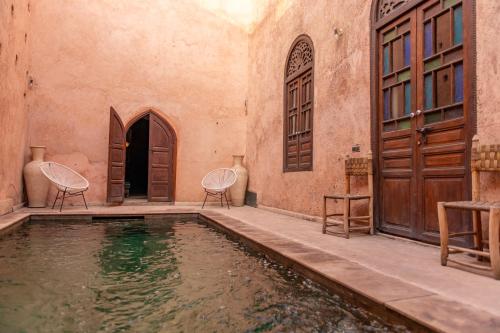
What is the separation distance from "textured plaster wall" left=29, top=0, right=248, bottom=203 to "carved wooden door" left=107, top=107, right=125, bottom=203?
0.94ft

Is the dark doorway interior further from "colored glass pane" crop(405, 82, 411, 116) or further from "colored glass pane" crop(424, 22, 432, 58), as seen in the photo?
"colored glass pane" crop(424, 22, 432, 58)

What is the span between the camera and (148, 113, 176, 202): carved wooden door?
769 centimetres

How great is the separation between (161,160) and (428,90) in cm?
575

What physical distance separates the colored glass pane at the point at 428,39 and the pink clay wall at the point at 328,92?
51cm

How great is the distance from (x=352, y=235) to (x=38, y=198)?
548cm

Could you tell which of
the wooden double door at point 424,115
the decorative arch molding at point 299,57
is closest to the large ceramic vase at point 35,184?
the decorative arch molding at point 299,57

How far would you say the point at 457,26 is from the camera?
296 cm

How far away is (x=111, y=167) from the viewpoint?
7.08 metres

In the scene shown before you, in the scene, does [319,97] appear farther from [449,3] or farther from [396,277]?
[396,277]

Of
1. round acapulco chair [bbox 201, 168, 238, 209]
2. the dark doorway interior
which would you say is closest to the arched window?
round acapulco chair [bbox 201, 168, 238, 209]

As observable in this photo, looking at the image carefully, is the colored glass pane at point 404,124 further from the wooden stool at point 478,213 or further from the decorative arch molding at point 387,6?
the decorative arch molding at point 387,6

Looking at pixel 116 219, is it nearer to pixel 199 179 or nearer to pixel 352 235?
pixel 199 179

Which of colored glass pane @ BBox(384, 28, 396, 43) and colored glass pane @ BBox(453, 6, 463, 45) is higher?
colored glass pane @ BBox(384, 28, 396, 43)

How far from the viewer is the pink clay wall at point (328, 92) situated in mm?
2670
